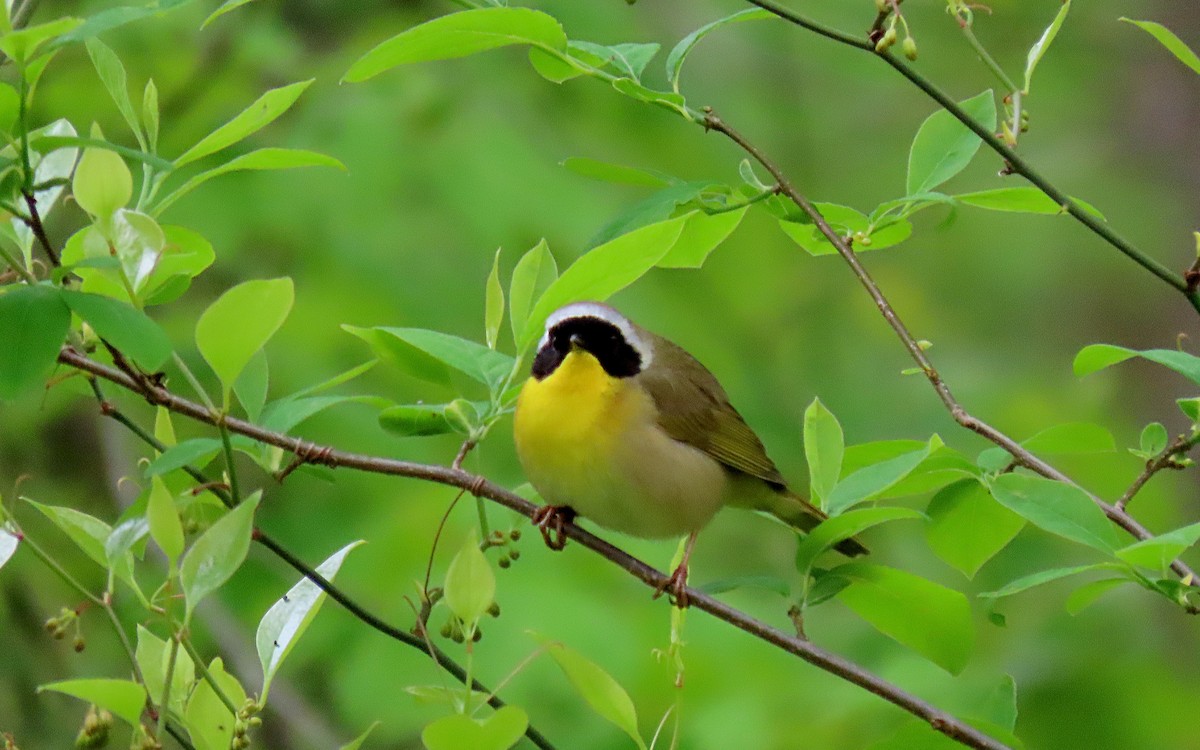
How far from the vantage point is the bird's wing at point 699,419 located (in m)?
3.57

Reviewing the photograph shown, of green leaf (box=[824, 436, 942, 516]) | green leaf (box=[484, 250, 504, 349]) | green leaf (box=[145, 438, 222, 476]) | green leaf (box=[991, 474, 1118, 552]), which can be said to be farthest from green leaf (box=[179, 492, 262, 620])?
green leaf (box=[991, 474, 1118, 552])

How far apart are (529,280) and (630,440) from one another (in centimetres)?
117

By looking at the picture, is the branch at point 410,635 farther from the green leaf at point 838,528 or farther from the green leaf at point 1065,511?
the green leaf at point 1065,511

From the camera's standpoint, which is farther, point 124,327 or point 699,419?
point 699,419

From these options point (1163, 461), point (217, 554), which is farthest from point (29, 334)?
point (1163, 461)

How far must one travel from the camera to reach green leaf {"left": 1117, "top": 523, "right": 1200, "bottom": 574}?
1.61m

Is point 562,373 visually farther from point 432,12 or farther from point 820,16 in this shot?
point 820,16

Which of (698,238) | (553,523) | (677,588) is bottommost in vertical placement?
(553,523)

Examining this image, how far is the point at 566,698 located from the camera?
441 cm

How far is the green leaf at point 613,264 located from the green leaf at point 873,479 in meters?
0.44

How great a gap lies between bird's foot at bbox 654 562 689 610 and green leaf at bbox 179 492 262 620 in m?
0.76

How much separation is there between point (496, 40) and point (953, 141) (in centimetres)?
84

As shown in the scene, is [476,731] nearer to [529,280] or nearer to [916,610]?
[916,610]

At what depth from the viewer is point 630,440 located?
337 centimetres
